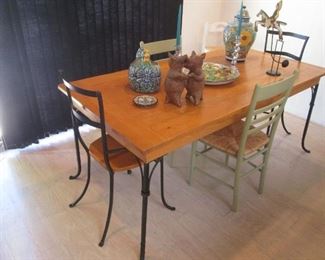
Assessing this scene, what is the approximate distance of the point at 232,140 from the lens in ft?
6.34

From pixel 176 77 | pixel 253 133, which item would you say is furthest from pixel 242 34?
pixel 176 77

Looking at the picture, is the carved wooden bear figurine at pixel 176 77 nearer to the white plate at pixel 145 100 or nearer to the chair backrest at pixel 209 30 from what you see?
the white plate at pixel 145 100

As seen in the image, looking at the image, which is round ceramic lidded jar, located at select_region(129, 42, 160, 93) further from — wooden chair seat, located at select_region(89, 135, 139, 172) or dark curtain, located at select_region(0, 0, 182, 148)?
dark curtain, located at select_region(0, 0, 182, 148)

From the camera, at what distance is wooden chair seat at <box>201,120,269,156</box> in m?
1.88

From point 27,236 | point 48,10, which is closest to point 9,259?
point 27,236

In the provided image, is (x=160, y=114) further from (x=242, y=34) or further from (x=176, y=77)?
(x=242, y=34)

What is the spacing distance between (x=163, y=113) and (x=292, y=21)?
7.49ft

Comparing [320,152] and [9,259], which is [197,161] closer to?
[320,152]

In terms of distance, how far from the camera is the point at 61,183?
2.22 meters

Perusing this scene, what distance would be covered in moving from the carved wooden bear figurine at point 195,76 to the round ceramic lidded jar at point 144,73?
8.2 inches

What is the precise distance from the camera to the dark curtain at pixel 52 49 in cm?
226

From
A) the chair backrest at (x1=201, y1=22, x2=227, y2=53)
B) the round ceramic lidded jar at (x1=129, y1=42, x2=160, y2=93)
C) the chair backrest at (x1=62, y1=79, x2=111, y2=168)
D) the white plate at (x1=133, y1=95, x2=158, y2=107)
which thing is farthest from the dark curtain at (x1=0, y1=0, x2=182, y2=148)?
the white plate at (x1=133, y1=95, x2=158, y2=107)

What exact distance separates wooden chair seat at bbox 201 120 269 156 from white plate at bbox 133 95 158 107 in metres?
0.50

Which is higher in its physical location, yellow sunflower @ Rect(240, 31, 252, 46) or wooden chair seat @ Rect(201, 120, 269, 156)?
yellow sunflower @ Rect(240, 31, 252, 46)
